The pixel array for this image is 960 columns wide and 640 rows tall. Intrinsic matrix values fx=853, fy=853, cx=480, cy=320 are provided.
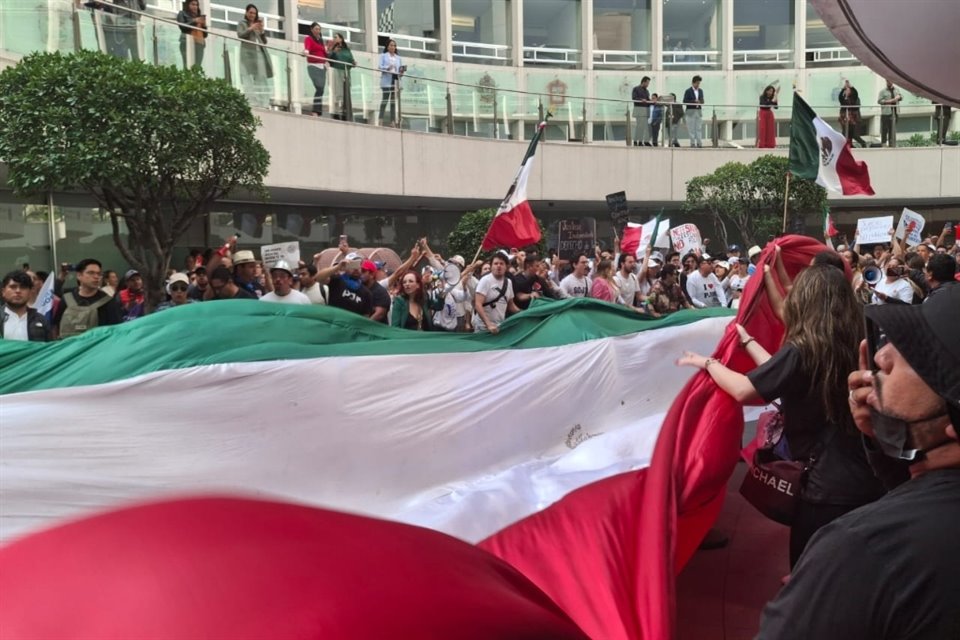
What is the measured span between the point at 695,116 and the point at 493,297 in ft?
62.0

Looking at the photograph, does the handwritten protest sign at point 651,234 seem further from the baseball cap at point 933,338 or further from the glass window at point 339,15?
the baseball cap at point 933,338

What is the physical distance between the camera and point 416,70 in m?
24.2

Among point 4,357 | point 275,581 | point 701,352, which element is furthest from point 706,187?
point 275,581

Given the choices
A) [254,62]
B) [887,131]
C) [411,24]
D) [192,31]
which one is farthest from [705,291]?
[411,24]

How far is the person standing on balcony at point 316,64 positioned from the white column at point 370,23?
8.55 m

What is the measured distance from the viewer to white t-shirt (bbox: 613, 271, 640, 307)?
1235 cm

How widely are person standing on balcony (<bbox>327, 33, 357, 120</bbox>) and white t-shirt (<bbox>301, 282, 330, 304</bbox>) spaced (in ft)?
34.2

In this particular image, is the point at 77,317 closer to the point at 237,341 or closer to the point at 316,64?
the point at 237,341

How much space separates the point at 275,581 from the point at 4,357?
9.35ft

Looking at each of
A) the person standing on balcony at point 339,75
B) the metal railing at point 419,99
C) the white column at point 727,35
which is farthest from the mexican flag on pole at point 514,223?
the white column at point 727,35

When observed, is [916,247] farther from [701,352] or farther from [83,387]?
[83,387]

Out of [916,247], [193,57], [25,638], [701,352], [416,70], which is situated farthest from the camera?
[416,70]

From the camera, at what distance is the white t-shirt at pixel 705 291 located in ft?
43.8

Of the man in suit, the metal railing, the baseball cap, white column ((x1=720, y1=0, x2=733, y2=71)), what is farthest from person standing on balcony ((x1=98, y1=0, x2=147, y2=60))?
white column ((x1=720, y1=0, x2=733, y2=71))
